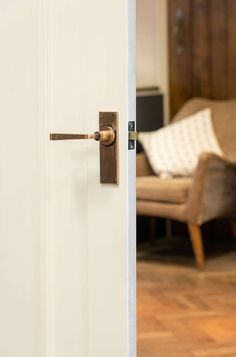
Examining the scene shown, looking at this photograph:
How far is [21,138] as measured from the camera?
1670 millimetres

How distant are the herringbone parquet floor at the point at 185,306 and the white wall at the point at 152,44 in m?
1.38

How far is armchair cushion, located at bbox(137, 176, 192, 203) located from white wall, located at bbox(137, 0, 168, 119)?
1.05 metres

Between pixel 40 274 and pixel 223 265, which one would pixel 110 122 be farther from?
pixel 223 265

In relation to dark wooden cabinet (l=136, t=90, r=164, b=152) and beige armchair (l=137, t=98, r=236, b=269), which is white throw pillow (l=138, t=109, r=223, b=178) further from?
dark wooden cabinet (l=136, t=90, r=164, b=152)

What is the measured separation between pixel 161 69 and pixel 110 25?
3854 millimetres

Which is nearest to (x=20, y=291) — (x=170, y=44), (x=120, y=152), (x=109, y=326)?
(x=109, y=326)

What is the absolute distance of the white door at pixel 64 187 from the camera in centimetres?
147

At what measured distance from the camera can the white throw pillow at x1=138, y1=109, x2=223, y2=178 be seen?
4.60 meters

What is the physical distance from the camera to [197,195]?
410 cm

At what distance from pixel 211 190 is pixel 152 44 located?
150cm

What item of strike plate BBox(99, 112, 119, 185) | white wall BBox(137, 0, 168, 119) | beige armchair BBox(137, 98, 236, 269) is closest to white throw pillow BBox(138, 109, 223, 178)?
beige armchair BBox(137, 98, 236, 269)

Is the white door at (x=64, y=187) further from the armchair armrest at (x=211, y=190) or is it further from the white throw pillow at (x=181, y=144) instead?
the white throw pillow at (x=181, y=144)

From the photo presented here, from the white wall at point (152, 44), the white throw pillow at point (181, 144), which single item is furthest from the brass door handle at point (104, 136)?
the white wall at point (152, 44)

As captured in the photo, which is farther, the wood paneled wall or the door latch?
the wood paneled wall
